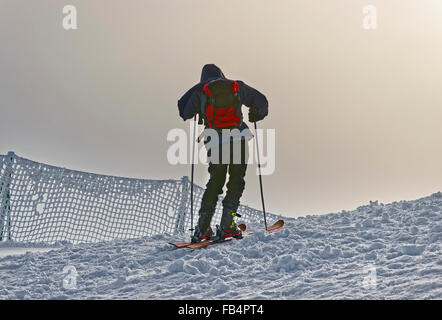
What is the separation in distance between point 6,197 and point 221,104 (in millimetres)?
5157

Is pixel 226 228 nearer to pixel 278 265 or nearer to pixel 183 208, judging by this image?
pixel 278 265

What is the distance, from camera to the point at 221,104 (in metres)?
6.98

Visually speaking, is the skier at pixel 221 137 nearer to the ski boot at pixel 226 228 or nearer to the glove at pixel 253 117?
the ski boot at pixel 226 228

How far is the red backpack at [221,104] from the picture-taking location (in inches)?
275

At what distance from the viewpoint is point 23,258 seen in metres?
7.79

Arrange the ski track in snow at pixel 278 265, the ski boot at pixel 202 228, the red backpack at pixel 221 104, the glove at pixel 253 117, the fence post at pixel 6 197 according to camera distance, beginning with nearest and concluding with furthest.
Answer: the ski track in snow at pixel 278 265 < the red backpack at pixel 221 104 < the ski boot at pixel 202 228 < the glove at pixel 253 117 < the fence post at pixel 6 197

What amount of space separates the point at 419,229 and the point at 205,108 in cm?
309

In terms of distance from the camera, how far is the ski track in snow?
4742mm

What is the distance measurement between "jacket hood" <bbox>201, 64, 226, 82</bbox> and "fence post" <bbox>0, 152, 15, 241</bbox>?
15.8 feet

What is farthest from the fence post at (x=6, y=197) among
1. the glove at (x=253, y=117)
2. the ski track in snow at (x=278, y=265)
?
the glove at (x=253, y=117)

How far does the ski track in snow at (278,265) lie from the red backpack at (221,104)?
1.54 metres

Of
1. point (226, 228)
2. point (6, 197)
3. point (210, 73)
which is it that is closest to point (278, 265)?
point (226, 228)
